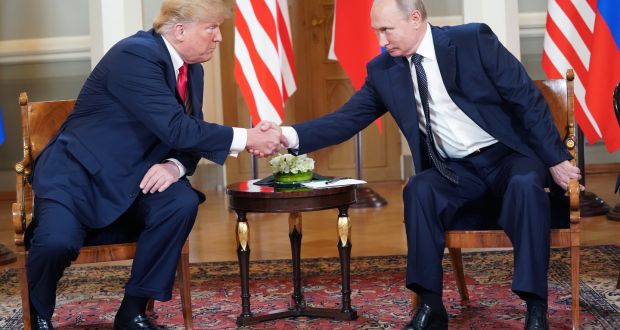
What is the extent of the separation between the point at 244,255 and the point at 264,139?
1.43 feet

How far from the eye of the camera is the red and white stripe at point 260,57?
20.2 ft

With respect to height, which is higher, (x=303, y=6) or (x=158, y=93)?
(x=303, y=6)

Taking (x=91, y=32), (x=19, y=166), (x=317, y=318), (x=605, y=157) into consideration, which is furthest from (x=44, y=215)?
(x=605, y=157)

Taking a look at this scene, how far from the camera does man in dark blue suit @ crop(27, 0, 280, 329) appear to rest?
3.33 metres

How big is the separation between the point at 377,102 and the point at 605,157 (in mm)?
4512

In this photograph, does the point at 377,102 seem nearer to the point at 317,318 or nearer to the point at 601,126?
the point at 317,318

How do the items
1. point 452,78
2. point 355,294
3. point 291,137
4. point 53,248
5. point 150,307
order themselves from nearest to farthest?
point 53,248, point 452,78, point 291,137, point 150,307, point 355,294

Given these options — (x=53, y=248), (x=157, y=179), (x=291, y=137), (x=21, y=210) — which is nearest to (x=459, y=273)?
(x=291, y=137)

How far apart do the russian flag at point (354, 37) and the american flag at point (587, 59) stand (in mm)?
1140

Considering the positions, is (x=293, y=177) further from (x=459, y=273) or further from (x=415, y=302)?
(x=459, y=273)

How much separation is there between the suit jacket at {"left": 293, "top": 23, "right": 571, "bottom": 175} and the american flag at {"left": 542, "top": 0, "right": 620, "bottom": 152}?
2.41m

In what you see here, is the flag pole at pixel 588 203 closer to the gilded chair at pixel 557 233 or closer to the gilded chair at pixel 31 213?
the gilded chair at pixel 557 233

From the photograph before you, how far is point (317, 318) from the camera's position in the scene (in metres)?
3.72

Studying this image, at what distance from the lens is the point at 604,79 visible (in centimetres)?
585
